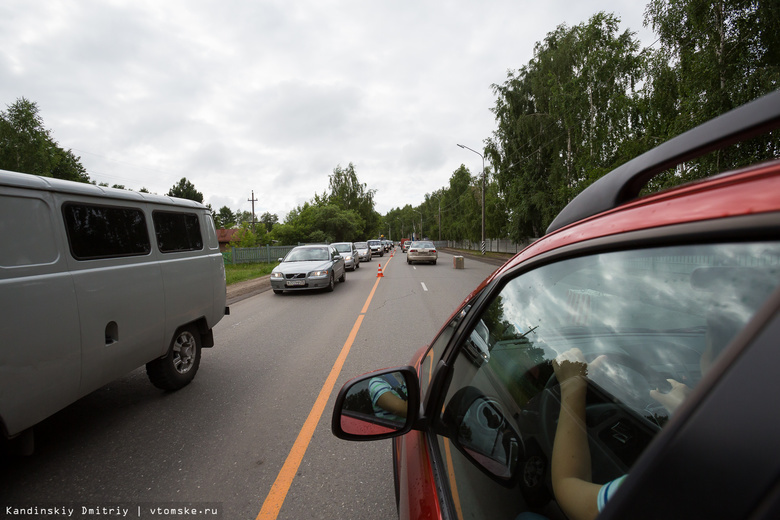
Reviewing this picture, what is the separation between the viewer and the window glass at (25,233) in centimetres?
248

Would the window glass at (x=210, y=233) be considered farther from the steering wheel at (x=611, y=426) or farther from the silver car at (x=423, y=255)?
the silver car at (x=423, y=255)

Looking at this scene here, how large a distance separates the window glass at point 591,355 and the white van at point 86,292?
277 cm

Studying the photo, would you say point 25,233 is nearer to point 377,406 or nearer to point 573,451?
point 377,406

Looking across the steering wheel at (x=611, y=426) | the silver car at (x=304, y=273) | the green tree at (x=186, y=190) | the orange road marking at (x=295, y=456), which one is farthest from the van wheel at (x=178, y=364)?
the green tree at (x=186, y=190)

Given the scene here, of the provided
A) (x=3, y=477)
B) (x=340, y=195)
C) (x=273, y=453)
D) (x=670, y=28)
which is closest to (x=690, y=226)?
(x=273, y=453)

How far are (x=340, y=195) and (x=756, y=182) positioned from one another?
6762 cm

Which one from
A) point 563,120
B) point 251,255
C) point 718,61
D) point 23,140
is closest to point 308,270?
point 718,61

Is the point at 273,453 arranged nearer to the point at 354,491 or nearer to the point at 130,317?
the point at 354,491

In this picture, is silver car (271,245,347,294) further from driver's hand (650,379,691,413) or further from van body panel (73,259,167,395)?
driver's hand (650,379,691,413)

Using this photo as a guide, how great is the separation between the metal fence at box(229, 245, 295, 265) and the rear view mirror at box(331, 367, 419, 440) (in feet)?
95.7

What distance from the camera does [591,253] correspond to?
94cm

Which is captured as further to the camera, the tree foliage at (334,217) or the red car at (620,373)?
the tree foliage at (334,217)

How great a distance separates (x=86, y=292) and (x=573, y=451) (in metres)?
3.51

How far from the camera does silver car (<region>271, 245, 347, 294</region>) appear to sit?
11.6m
